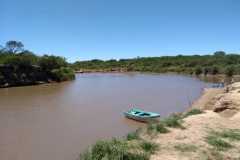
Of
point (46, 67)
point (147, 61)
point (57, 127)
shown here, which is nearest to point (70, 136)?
point (57, 127)

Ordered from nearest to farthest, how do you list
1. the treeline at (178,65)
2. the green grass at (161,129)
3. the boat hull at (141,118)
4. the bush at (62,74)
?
the green grass at (161,129), the boat hull at (141,118), the bush at (62,74), the treeline at (178,65)

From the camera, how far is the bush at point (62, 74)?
5522cm

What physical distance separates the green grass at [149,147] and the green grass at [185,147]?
2.08 feet

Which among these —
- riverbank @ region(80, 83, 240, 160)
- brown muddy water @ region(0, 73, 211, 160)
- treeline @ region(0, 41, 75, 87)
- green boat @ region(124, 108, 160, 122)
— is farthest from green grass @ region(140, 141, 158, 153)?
treeline @ region(0, 41, 75, 87)

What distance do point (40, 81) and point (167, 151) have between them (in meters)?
46.3

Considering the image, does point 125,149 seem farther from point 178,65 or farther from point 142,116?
point 178,65

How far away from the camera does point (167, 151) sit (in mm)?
7863

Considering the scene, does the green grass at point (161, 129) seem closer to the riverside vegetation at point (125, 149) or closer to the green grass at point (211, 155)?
the riverside vegetation at point (125, 149)

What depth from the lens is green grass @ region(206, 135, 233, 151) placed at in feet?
26.3

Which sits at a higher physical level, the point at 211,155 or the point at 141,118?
the point at 211,155

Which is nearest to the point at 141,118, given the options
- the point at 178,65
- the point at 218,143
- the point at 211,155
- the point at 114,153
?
the point at 218,143

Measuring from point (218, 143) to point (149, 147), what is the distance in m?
2.14

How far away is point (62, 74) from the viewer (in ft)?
186

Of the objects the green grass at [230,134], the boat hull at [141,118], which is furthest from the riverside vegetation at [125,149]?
the boat hull at [141,118]
